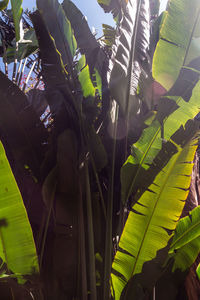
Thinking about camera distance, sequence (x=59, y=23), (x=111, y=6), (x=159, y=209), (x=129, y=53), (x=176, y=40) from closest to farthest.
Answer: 1. (x=159, y=209)
2. (x=176, y=40)
3. (x=129, y=53)
4. (x=59, y=23)
5. (x=111, y=6)

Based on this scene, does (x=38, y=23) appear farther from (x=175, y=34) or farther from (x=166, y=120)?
(x=166, y=120)

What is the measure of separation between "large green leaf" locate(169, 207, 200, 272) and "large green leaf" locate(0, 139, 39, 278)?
1.83 ft

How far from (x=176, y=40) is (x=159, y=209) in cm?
67

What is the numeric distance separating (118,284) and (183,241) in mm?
303

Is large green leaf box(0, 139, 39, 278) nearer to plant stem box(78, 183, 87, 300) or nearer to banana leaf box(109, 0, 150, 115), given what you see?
plant stem box(78, 183, 87, 300)

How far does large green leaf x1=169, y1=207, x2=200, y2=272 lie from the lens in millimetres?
981

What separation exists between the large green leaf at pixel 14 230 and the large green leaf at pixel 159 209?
13.1 inches

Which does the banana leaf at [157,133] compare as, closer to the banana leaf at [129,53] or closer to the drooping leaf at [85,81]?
the banana leaf at [129,53]

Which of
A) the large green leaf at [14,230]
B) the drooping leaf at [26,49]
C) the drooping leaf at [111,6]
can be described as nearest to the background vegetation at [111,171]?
the large green leaf at [14,230]

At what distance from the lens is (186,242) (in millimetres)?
1004

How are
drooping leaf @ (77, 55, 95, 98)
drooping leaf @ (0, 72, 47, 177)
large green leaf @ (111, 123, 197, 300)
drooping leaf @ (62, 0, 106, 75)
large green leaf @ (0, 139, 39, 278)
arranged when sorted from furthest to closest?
drooping leaf @ (62, 0, 106, 75), drooping leaf @ (77, 55, 95, 98), drooping leaf @ (0, 72, 47, 177), large green leaf @ (111, 123, 197, 300), large green leaf @ (0, 139, 39, 278)

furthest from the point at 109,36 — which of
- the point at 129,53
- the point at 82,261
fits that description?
the point at 82,261

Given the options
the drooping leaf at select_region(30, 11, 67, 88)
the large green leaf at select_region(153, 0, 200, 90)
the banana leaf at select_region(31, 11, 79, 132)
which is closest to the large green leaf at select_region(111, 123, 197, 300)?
the large green leaf at select_region(153, 0, 200, 90)

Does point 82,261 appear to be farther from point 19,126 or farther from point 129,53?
point 129,53
